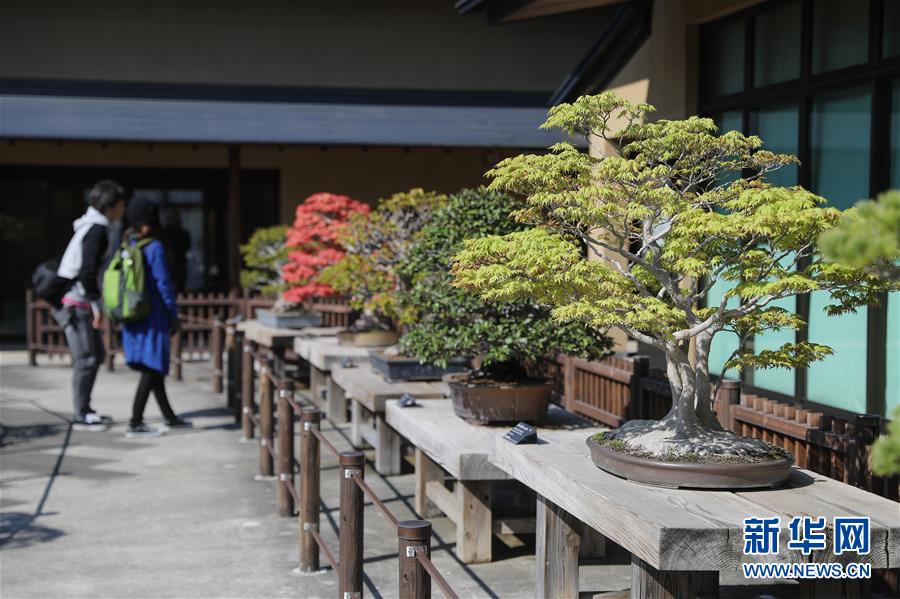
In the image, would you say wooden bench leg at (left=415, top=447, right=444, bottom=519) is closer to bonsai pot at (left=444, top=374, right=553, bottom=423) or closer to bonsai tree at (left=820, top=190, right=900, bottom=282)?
bonsai pot at (left=444, top=374, right=553, bottom=423)

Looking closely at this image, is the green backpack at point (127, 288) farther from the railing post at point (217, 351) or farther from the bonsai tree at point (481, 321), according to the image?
the bonsai tree at point (481, 321)

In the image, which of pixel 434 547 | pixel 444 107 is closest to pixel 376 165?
pixel 444 107

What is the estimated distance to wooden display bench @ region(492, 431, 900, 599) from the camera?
3521 millimetres

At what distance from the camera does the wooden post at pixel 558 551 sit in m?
4.87

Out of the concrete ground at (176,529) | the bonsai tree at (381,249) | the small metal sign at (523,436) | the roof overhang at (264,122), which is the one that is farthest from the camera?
the roof overhang at (264,122)

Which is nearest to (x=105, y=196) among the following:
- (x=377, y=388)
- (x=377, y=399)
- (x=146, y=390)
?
(x=146, y=390)

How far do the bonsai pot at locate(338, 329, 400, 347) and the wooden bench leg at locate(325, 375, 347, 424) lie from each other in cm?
47

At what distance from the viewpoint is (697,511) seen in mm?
3752

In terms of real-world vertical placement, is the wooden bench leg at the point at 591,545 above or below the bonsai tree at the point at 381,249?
below

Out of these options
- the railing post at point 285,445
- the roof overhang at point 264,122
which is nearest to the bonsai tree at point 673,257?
the railing post at point 285,445

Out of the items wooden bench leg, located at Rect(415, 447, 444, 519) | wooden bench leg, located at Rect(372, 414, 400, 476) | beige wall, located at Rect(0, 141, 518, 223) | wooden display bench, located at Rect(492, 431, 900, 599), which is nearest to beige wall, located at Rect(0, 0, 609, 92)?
beige wall, located at Rect(0, 141, 518, 223)

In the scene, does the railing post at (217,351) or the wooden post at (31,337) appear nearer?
the railing post at (217,351)

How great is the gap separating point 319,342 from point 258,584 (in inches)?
203

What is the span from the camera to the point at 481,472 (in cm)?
554
